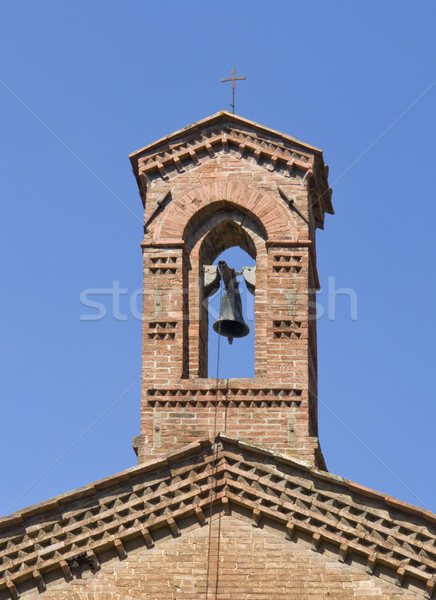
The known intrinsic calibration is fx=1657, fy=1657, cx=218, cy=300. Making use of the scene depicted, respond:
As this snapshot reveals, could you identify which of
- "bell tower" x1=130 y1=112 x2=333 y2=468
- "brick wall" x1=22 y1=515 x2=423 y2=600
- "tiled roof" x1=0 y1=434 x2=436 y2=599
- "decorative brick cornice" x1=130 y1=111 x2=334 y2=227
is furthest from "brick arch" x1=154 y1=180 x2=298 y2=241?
"brick wall" x1=22 y1=515 x2=423 y2=600

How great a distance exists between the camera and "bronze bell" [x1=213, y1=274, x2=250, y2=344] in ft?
83.4

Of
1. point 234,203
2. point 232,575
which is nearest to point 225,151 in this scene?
point 234,203

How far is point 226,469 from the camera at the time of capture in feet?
75.1

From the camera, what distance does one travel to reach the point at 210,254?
2634 centimetres

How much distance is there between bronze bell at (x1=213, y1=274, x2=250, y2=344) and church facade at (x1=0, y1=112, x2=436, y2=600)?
1.05ft

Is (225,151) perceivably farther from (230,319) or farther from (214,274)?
(230,319)

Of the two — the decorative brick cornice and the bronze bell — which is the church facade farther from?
the bronze bell

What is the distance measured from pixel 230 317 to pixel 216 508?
12.2 ft

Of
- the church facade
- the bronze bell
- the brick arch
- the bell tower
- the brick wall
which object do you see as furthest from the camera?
the brick arch

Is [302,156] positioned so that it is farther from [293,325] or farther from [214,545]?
[214,545]

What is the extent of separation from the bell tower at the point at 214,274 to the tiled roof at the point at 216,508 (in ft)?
4.31

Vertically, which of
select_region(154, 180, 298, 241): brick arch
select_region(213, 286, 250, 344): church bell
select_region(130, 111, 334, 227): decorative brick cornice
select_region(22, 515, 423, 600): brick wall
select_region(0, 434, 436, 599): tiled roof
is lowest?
select_region(22, 515, 423, 600): brick wall

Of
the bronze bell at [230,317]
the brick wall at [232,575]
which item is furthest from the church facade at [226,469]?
the bronze bell at [230,317]

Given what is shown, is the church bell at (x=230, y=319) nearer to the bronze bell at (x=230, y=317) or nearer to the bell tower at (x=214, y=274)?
the bronze bell at (x=230, y=317)
